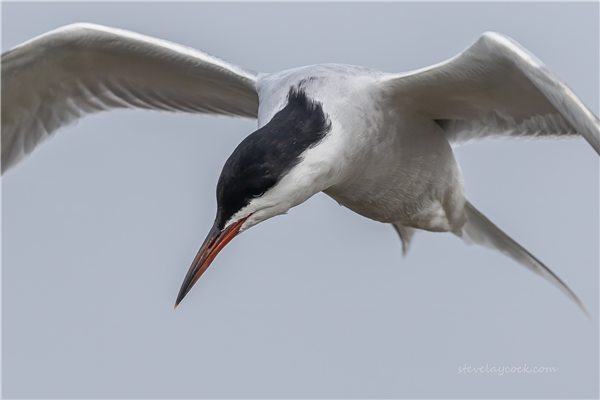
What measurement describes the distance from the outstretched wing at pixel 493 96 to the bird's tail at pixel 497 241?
0.75m

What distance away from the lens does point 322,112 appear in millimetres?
3477

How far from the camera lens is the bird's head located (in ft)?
10.4

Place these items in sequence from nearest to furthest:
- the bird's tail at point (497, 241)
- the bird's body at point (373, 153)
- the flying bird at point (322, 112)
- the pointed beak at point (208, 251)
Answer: the flying bird at point (322, 112)
the pointed beak at point (208, 251)
the bird's body at point (373, 153)
the bird's tail at point (497, 241)

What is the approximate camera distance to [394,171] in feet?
13.6

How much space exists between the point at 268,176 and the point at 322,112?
0.47 meters

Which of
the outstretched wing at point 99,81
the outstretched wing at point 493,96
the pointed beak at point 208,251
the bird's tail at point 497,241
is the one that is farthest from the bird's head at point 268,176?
the bird's tail at point 497,241

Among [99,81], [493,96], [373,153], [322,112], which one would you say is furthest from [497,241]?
[99,81]

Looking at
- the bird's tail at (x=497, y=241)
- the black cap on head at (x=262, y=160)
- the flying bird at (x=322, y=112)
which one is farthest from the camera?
the bird's tail at (x=497, y=241)

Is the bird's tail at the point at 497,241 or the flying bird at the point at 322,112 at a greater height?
the flying bird at the point at 322,112

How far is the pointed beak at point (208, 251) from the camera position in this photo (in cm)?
339

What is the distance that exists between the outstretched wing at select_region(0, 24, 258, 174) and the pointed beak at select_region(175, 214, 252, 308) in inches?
46.6

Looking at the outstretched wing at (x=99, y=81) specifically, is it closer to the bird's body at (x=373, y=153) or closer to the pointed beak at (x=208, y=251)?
the bird's body at (x=373, y=153)

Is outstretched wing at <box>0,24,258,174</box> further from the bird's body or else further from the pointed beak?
the pointed beak

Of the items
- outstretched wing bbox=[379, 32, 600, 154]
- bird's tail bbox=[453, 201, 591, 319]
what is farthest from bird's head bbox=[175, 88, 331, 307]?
bird's tail bbox=[453, 201, 591, 319]
